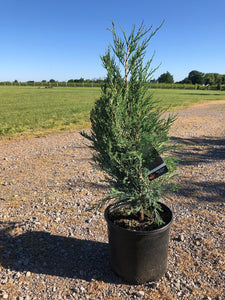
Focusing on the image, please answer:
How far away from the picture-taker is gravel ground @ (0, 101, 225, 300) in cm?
268

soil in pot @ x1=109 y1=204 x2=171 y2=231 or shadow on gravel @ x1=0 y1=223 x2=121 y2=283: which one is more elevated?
soil in pot @ x1=109 y1=204 x2=171 y2=231

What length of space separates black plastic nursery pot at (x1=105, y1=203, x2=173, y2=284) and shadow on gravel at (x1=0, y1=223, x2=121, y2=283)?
23 centimetres

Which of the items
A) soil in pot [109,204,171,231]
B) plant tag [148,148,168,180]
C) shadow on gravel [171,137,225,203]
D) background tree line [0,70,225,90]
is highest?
background tree line [0,70,225,90]

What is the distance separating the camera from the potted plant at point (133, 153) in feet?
8.05

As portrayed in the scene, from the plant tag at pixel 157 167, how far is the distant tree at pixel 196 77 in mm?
137279

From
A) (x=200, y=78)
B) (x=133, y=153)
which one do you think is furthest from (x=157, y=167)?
(x=200, y=78)

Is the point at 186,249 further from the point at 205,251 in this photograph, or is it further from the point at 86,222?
the point at 86,222

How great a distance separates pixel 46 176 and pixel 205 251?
13.2ft

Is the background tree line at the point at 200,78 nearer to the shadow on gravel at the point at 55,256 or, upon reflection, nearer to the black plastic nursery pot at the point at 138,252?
the shadow on gravel at the point at 55,256

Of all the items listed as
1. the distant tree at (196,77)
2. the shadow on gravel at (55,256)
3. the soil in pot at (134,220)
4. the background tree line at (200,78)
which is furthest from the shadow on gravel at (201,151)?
the distant tree at (196,77)

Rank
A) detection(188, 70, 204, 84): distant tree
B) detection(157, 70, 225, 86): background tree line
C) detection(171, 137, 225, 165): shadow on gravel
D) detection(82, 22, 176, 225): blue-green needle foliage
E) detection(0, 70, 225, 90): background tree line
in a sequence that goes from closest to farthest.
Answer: detection(82, 22, 176, 225): blue-green needle foliage → detection(171, 137, 225, 165): shadow on gravel → detection(0, 70, 225, 90): background tree line → detection(157, 70, 225, 86): background tree line → detection(188, 70, 204, 84): distant tree

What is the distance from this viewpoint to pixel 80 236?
3633 mm

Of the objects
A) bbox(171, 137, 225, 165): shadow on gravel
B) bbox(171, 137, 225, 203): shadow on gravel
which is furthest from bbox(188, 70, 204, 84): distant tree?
bbox(171, 137, 225, 203): shadow on gravel

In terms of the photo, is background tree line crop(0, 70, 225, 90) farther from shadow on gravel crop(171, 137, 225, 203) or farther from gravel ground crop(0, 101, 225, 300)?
gravel ground crop(0, 101, 225, 300)
